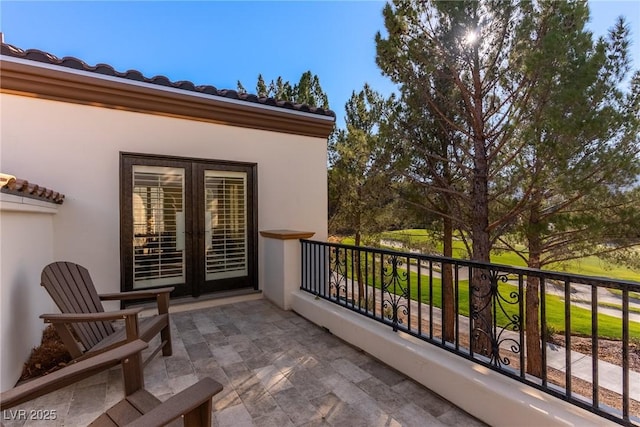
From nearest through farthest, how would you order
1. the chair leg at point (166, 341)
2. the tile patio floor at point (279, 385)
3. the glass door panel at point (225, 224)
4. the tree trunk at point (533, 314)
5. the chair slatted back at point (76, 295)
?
the tile patio floor at point (279, 385) < the chair slatted back at point (76, 295) < the chair leg at point (166, 341) < the glass door panel at point (225, 224) < the tree trunk at point (533, 314)

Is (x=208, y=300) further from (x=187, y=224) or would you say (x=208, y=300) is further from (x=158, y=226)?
(x=158, y=226)

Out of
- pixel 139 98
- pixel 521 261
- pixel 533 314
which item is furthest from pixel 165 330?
pixel 533 314

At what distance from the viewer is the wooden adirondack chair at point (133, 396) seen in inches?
45.3

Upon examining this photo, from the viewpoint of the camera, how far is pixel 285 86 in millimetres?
10734

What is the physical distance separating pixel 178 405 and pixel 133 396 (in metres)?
0.61

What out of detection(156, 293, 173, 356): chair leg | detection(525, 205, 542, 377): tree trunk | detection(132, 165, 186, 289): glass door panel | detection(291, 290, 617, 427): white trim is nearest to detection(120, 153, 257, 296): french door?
detection(132, 165, 186, 289): glass door panel

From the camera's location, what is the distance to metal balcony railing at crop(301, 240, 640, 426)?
1.63 m

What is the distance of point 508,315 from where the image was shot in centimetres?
210

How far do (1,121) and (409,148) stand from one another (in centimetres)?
623

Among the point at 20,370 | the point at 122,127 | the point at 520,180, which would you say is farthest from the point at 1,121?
the point at 520,180

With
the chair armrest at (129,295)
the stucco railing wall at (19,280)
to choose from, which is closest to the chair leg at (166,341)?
the chair armrest at (129,295)

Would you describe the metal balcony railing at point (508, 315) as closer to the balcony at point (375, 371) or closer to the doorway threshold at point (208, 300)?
the balcony at point (375, 371)

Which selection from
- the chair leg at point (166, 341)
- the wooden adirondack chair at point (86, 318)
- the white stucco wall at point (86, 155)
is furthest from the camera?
the white stucco wall at point (86, 155)

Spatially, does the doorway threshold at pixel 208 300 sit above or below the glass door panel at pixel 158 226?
below
